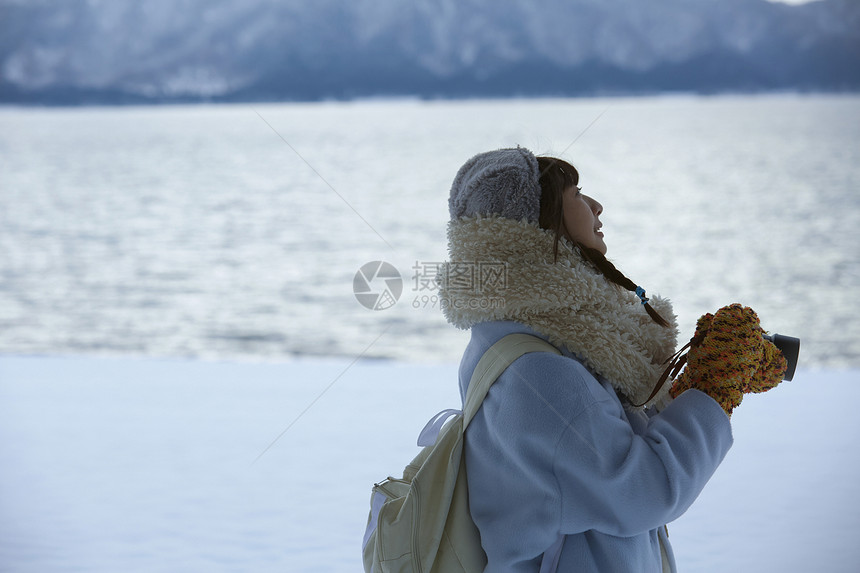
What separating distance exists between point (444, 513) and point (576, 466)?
164 mm

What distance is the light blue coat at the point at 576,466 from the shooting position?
0.73 meters

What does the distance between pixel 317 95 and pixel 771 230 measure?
1156 centimetres

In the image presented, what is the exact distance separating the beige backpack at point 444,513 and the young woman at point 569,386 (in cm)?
2

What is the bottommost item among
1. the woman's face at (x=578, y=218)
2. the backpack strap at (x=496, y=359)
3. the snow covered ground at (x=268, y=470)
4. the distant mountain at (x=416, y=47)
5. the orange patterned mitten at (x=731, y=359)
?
the snow covered ground at (x=268, y=470)

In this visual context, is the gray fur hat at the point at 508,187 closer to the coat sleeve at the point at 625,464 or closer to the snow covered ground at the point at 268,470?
the coat sleeve at the point at 625,464

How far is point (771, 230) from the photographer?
788 centimetres

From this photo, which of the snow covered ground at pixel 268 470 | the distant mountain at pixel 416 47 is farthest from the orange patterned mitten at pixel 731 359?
the distant mountain at pixel 416 47

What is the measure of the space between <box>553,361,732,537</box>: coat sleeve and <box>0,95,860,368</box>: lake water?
351 mm

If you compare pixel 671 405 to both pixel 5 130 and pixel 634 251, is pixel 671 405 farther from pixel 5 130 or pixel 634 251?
A: pixel 5 130

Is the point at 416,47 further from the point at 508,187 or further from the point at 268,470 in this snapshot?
the point at 508,187

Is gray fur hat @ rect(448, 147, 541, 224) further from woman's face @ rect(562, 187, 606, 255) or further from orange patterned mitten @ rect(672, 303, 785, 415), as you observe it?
orange patterned mitten @ rect(672, 303, 785, 415)

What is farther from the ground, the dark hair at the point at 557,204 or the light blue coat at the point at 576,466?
the dark hair at the point at 557,204

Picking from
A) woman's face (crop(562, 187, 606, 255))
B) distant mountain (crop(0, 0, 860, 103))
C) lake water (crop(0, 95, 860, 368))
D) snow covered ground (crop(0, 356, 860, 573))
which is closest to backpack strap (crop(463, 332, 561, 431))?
woman's face (crop(562, 187, 606, 255))

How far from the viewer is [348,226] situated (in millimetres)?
8539
